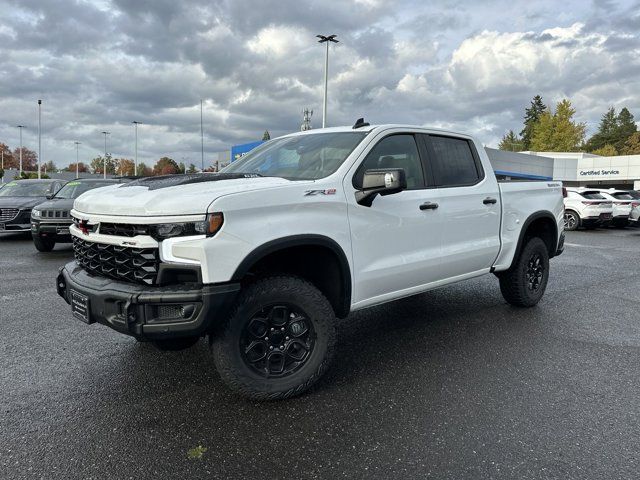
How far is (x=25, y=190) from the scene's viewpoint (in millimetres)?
12766

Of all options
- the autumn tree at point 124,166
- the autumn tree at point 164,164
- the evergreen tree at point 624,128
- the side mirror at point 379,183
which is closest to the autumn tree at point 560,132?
the evergreen tree at point 624,128

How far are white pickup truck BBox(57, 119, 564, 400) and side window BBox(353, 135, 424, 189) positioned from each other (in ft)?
0.04

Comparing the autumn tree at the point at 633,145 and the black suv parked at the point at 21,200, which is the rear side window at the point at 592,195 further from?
the autumn tree at the point at 633,145

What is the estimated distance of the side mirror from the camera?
10.5 ft

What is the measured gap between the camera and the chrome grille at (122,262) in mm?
2820

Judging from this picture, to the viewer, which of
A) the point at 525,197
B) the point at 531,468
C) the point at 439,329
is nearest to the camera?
the point at 531,468

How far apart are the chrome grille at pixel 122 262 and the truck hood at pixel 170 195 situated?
8.9 inches

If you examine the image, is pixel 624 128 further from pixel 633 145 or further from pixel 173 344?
pixel 173 344

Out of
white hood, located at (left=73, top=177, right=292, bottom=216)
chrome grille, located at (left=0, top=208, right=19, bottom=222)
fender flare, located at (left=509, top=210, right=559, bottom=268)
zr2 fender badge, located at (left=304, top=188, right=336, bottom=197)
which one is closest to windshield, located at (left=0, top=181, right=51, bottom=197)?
chrome grille, located at (left=0, top=208, right=19, bottom=222)

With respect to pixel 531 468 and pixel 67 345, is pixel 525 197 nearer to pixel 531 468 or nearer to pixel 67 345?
pixel 531 468

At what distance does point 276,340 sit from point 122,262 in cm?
109

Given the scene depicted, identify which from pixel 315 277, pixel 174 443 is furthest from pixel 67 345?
pixel 315 277

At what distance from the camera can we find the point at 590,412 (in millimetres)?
3094

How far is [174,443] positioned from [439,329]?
295 centimetres
